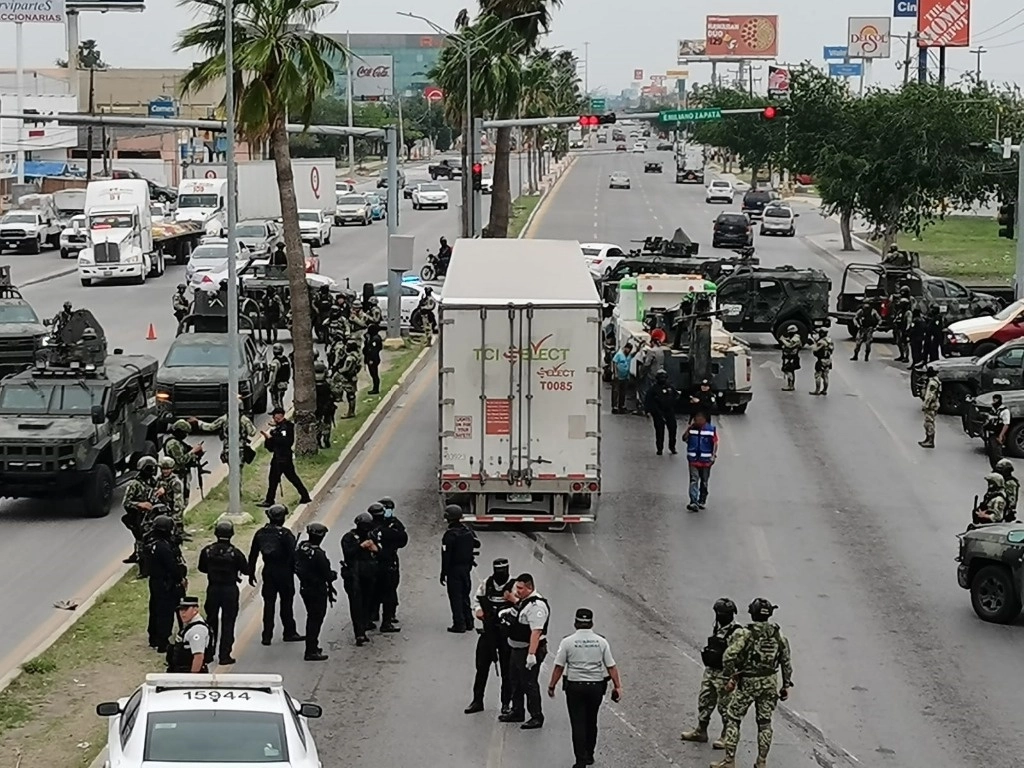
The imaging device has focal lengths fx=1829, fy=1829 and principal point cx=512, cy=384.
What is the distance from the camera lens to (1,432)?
24734mm

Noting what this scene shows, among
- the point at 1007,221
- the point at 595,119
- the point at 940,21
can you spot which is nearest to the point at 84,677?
the point at 595,119

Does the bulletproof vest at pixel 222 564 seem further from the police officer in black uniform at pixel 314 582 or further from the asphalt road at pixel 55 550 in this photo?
the asphalt road at pixel 55 550

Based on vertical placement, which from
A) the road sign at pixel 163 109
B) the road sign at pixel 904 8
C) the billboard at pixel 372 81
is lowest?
the road sign at pixel 163 109

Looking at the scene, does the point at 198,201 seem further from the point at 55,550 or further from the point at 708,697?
the point at 708,697

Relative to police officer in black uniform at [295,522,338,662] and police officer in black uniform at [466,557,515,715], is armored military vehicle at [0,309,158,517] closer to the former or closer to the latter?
police officer in black uniform at [295,522,338,662]

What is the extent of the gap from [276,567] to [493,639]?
2.89 m

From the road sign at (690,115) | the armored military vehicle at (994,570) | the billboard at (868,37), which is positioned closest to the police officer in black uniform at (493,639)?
the armored military vehicle at (994,570)

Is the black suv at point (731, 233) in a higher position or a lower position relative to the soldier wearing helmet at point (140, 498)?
higher

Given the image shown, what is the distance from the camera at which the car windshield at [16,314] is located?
119 ft

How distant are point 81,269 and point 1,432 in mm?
33090

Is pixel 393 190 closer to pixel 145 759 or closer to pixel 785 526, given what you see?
pixel 785 526

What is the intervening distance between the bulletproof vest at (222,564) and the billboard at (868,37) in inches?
6864

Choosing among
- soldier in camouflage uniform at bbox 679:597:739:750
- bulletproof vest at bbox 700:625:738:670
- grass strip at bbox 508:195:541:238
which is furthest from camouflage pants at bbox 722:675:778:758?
grass strip at bbox 508:195:541:238

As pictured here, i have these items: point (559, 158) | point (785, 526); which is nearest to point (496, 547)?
point (785, 526)
